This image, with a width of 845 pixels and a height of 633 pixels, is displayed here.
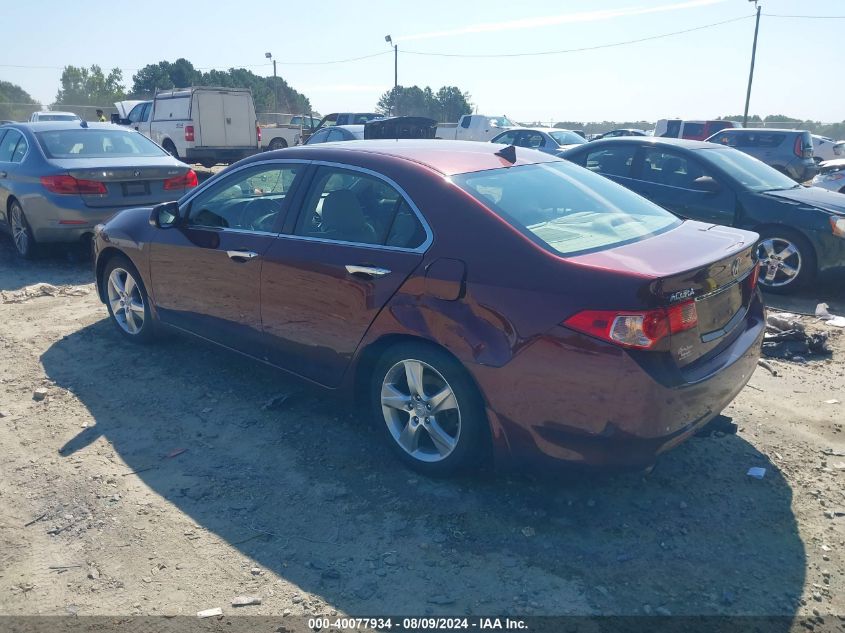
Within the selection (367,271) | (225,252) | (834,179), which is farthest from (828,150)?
(367,271)

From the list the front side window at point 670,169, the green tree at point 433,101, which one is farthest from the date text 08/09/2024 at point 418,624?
the green tree at point 433,101

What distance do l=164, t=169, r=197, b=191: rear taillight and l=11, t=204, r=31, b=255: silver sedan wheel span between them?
170 cm

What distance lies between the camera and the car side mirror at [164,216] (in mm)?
4930

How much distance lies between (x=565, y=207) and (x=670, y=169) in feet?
16.4

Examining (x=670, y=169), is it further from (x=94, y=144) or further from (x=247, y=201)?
(x=94, y=144)

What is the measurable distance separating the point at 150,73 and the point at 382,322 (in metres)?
75.3

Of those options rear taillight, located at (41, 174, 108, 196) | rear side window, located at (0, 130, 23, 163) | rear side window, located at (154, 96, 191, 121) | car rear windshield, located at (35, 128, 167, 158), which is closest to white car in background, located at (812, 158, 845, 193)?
car rear windshield, located at (35, 128, 167, 158)

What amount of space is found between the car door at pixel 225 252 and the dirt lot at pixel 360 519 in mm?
532

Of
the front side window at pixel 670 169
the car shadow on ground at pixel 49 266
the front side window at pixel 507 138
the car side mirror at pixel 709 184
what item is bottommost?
the car shadow on ground at pixel 49 266

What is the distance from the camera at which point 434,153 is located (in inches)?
159

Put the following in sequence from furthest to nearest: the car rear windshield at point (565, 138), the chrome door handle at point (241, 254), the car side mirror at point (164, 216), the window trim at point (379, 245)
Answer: the car rear windshield at point (565, 138)
the car side mirror at point (164, 216)
the chrome door handle at point (241, 254)
the window trim at point (379, 245)

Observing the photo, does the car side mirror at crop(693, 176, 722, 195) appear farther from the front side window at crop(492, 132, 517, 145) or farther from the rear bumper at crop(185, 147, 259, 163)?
the rear bumper at crop(185, 147, 259, 163)

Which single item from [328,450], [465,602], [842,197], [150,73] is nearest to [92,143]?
[328,450]

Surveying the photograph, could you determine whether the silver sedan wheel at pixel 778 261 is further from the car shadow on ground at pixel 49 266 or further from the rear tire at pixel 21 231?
the rear tire at pixel 21 231
